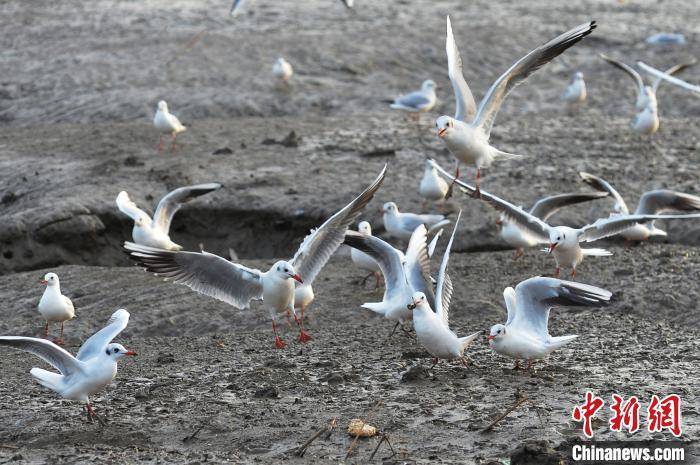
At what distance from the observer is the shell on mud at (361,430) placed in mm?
7027

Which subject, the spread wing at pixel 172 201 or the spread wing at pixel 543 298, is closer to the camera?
the spread wing at pixel 543 298

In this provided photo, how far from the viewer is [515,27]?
69.9ft

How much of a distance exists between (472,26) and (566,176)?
328 inches

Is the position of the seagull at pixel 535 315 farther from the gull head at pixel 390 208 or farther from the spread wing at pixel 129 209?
the spread wing at pixel 129 209

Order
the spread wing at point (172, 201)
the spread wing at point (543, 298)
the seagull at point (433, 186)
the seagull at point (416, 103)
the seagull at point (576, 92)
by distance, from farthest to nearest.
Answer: the seagull at point (576, 92), the seagull at point (416, 103), the seagull at point (433, 186), the spread wing at point (172, 201), the spread wing at point (543, 298)

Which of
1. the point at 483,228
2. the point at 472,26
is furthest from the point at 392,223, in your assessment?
the point at 472,26

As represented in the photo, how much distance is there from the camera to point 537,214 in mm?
11516

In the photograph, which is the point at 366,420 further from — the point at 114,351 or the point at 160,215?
the point at 160,215

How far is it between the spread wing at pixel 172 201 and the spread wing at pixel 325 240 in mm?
1991

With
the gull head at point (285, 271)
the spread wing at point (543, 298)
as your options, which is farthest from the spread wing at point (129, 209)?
the spread wing at point (543, 298)

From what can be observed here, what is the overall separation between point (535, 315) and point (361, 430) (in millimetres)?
2046

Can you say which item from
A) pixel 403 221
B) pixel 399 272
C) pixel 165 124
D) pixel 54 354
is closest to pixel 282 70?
pixel 165 124

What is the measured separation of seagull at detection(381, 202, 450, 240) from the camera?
11570mm

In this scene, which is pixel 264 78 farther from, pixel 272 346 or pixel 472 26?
pixel 272 346
